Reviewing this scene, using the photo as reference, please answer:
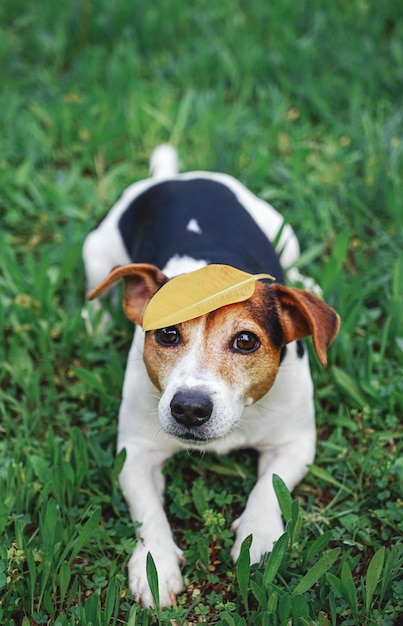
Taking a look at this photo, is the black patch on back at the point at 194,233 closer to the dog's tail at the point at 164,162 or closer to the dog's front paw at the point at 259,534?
the dog's tail at the point at 164,162

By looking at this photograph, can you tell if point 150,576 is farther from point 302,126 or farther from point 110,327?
point 302,126

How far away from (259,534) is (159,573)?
0.43 meters

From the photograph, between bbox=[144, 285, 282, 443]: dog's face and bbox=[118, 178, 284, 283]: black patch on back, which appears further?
bbox=[118, 178, 284, 283]: black patch on back

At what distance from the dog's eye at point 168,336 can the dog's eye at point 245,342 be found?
0.22 m

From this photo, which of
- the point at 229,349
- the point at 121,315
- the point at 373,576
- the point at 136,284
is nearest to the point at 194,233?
the point at 136,284

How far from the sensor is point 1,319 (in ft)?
14.4

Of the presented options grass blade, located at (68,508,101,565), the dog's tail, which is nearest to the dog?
grass blade, located at (68,508,101,565)

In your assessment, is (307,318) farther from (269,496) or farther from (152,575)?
(152,575)

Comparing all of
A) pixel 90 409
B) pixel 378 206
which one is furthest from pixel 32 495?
pixel 378 206

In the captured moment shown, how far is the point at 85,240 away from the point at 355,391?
1.77 meters

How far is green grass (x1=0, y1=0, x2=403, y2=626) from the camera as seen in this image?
3.14 metres

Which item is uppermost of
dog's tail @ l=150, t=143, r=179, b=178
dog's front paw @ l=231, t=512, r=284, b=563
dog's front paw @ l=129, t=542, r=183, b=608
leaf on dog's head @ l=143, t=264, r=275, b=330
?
leaf on dog's head @ l=143, t=264, r=275, b=330

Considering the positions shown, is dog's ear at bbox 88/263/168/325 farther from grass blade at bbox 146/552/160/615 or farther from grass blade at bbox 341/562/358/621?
grass blade at bbox 341/562/358/621

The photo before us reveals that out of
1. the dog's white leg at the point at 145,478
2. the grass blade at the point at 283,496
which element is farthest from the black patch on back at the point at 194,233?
the grass blade at the point at 283,496
